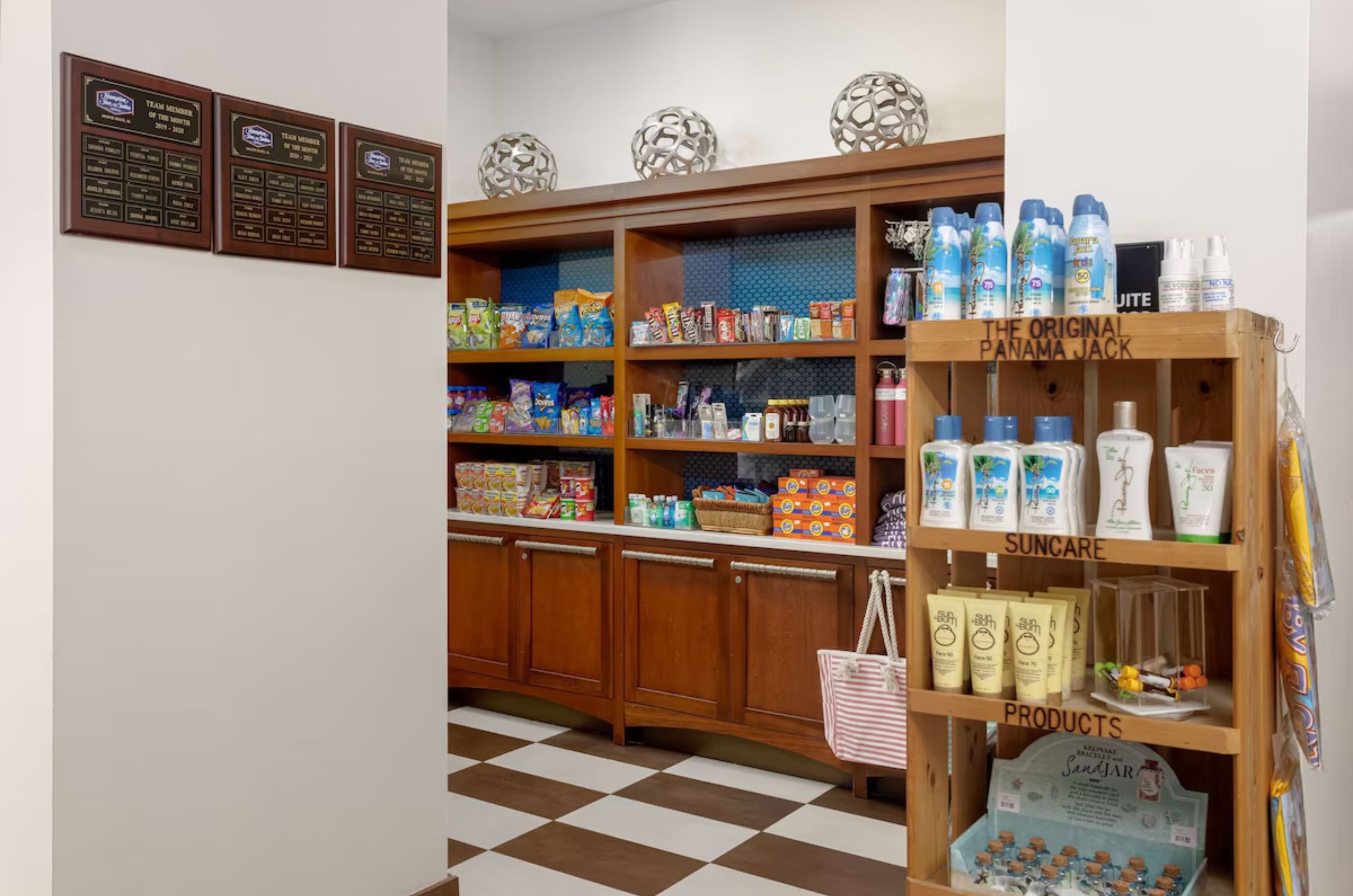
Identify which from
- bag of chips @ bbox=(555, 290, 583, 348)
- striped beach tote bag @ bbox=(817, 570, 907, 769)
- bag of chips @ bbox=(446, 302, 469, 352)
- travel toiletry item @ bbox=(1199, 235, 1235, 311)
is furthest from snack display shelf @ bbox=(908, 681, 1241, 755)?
bag of chips @ bbox=(446, 302, 469, 352)

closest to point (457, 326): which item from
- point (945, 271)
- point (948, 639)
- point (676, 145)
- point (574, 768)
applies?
point (676, 145)

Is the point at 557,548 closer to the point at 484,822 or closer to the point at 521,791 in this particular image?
the point at 521,791

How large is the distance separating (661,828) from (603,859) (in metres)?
0.32

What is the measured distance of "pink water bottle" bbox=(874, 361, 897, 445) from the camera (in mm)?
3930

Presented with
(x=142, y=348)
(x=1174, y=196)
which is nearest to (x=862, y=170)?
(x=1174, y=196)

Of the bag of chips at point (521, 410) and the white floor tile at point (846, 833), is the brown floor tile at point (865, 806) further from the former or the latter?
the bag of chips at point (521, 410)

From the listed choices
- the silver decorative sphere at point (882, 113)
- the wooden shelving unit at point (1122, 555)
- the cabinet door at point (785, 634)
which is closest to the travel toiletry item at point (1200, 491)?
the wooden shelving unit at point (1122, 555)

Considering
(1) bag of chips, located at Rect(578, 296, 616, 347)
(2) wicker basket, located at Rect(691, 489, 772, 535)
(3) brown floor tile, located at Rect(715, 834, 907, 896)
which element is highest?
(1) bag of chips, located at Rect(578, 296, 616, 347)

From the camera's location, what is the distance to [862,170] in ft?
12.8

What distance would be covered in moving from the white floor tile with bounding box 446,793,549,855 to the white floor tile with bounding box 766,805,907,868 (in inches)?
32.9

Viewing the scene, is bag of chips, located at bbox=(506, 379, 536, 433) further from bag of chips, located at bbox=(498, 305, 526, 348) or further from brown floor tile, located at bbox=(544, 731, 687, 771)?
brown floor tile, located at bbox=(544, 731, 687, 771)

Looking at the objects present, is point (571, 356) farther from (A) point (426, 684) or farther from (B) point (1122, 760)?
(B) point (1122, 760)

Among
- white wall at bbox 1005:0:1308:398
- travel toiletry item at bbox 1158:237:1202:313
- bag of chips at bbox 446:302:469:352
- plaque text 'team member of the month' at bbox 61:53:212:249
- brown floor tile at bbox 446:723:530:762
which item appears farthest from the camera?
bag of chips at bbox 446:302:469:352

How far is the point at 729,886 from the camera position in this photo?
321 cm
